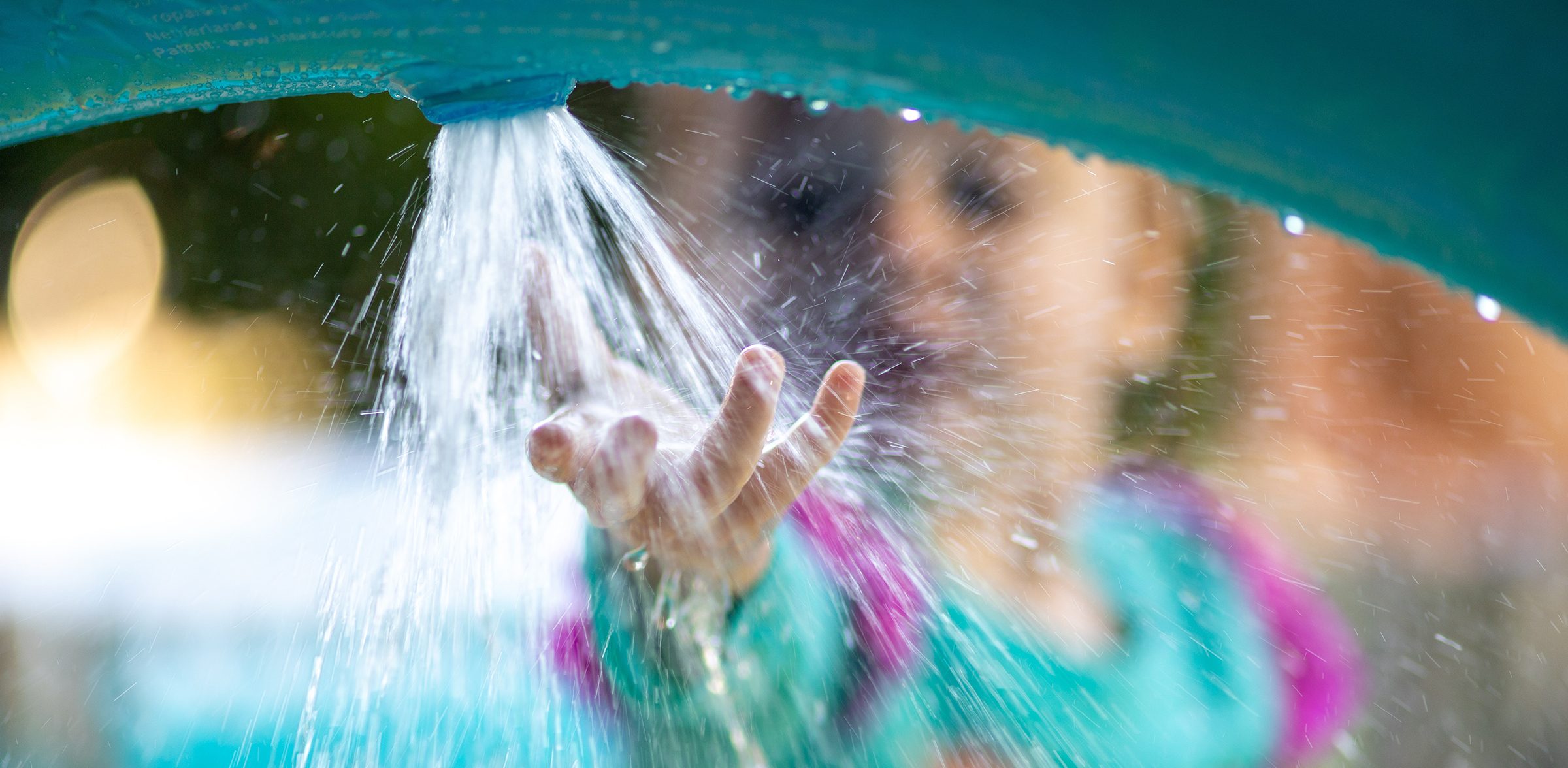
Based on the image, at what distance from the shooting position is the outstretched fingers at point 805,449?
3.17 feet

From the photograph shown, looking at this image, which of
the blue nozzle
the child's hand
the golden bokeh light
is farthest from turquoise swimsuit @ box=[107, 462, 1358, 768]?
the golden bokeh light

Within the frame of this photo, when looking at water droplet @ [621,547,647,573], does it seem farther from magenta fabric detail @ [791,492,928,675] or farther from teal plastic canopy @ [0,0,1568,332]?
teal plastic canopy @ [0,0,1568,332]

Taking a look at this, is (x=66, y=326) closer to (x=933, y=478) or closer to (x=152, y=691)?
(x=152, y=691)

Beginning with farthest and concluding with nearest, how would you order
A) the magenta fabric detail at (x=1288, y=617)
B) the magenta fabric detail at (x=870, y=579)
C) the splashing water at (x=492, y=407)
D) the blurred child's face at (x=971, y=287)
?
the blurred child's face at (x=971, y=287)
the magenta fabric detail at (x=1288, y=617)
the magenta fabric detail at (x=870, y=579)
the splashing water at (x=492, y=407)

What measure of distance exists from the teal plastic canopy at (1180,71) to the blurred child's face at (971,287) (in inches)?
49.3

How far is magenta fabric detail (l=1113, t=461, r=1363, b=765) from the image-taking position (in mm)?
1772

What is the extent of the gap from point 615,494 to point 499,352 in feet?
1.26

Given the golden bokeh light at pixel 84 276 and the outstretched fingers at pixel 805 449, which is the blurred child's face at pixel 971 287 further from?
the golden bokeh light at pixel 84 276

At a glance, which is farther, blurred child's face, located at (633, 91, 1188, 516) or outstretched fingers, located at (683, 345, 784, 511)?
blurred child's face, located at (633, 91, 1188, 516)

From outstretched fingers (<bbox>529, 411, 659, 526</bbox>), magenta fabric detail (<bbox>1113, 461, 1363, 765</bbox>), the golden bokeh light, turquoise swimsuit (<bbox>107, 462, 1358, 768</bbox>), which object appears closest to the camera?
outstretched fingers (<bbox>529, 411, 659, 526</bbox>)

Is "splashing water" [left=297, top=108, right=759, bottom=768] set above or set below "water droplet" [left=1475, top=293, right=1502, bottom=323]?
below

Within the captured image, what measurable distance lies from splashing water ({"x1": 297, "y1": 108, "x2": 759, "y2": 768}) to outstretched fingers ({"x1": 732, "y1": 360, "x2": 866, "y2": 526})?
0.25m

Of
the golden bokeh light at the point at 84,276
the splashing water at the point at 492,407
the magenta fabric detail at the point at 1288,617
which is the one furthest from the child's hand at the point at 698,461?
the golden bokeh light at the point at 84,276

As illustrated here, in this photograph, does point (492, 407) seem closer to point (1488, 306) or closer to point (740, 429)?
point (740, 429)
